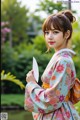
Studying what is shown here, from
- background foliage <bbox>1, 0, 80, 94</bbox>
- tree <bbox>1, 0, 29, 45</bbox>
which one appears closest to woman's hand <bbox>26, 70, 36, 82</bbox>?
background foliage <bbox>1, 0, 80, 94</bbox>

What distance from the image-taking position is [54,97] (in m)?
2.84

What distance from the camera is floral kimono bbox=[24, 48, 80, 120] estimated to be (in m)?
2.84

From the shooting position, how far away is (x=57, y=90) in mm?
2834

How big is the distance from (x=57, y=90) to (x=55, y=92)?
18 mm

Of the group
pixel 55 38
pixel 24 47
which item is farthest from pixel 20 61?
pixel 55 38

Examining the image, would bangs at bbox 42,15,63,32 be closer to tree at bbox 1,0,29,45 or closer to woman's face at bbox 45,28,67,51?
→ woman's face at bbox 45,28,67,51

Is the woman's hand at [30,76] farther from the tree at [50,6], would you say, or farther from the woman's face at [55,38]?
the tree at [50,6]

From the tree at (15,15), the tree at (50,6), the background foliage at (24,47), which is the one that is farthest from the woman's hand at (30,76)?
the tree at (15,15)

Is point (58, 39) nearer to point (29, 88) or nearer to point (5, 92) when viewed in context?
point (29, 88)

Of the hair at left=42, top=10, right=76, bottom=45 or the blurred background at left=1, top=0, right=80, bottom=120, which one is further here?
the blurred background at left=1, top=0, right=80, bottom=120

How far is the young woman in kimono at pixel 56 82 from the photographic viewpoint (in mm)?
2842

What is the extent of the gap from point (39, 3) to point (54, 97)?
6.06 metres

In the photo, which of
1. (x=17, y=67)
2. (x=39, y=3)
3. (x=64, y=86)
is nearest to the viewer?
(x=64, y=86)

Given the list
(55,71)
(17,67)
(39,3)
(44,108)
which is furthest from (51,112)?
(17,67)
